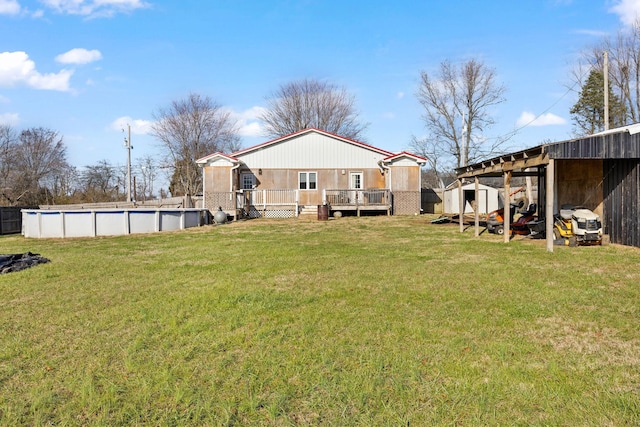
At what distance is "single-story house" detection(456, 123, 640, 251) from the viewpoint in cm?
898

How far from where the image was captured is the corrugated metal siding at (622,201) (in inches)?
371

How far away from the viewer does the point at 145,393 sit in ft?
9.58

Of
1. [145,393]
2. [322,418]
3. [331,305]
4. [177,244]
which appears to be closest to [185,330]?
[145,393]

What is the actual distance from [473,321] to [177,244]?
9342 millimetres

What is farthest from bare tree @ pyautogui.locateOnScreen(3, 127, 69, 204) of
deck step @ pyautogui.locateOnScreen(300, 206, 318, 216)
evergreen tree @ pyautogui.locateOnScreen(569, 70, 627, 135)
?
evergreen tree @ pyautogui.locateOnScreen(569, 70, 627, 135)

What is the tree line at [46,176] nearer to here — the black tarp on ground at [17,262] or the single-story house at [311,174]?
the single-story house at [311,174]

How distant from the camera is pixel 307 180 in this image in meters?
22.9

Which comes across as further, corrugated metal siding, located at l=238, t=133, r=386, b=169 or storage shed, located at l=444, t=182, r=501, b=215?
storage shed, located at l=444, t=182, r=501, b=215

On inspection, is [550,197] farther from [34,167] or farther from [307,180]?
[34,167]

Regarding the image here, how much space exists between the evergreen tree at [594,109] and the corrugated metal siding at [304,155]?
1538cm

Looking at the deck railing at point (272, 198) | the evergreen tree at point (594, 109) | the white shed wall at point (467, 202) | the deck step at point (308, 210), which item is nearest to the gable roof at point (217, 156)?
the deck railing at point (272, 198)

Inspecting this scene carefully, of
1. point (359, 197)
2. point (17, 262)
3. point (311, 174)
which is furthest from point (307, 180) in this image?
point (17, 262)

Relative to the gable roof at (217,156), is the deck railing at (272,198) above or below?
below

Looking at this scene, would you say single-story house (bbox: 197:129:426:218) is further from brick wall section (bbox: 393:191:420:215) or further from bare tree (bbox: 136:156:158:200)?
bare tree (bbox: 136:156:158:200)
